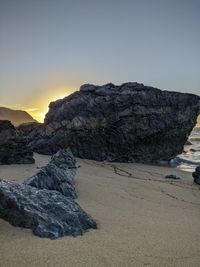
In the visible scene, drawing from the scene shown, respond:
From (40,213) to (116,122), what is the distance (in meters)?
8.94

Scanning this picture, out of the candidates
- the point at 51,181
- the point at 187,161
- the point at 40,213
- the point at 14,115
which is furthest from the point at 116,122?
the point at 14,115

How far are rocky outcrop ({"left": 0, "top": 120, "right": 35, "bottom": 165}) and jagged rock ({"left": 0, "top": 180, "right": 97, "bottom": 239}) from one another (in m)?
4.72

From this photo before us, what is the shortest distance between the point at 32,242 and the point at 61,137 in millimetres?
9062

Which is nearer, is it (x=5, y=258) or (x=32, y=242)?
(x=5, y=258)

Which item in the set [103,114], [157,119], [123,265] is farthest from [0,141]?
[157,119]

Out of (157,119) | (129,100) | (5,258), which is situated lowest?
(5,258)

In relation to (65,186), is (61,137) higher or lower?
higher

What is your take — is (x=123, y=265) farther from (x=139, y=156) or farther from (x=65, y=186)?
(x=139, y=156)

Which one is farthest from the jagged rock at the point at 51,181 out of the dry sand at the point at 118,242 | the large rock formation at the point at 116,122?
the large rock formation at the point at 116,122

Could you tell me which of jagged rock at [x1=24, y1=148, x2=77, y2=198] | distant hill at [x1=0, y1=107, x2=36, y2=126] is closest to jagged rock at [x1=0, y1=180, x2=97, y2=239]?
jagged rock at [x1=24, y1=148, x2=77, y2=198]

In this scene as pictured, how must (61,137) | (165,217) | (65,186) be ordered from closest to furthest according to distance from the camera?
1. (165,217)
2. (65,186)
3. (61,137)

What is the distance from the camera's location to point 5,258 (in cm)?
141

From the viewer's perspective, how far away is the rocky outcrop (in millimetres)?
6496

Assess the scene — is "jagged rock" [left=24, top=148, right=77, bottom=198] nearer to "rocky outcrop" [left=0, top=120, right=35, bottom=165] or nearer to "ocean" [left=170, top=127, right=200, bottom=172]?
"rocky outcrop" [left=0, top=120, right=35, bottom=165]
